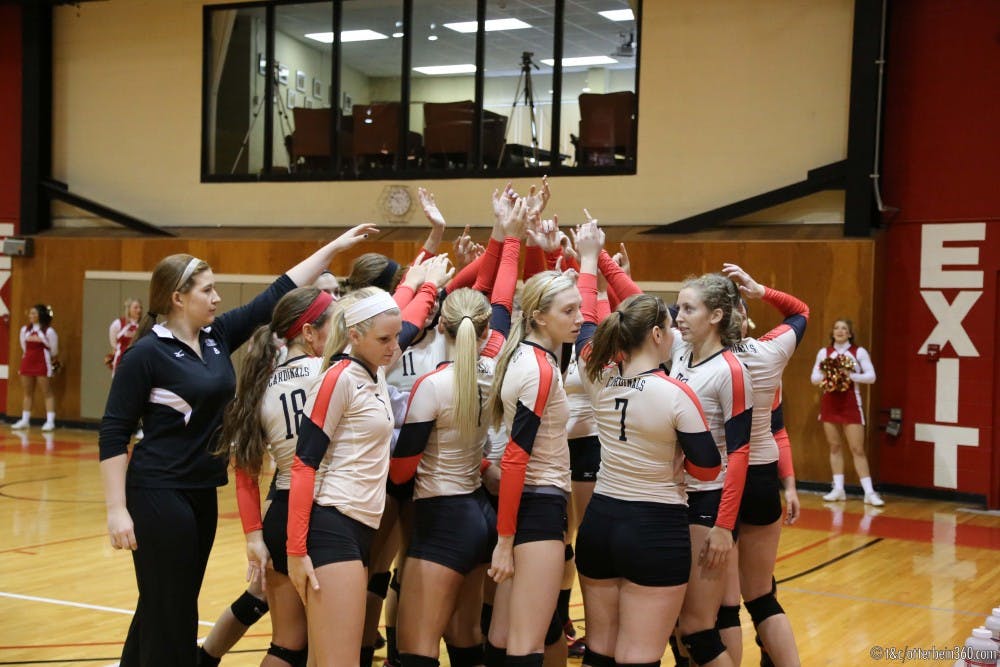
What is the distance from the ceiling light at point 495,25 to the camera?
1355 centimetres

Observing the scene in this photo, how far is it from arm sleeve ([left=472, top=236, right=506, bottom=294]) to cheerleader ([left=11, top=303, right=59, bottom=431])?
11.6 meters

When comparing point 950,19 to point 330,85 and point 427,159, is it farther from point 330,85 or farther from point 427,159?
point 330,85

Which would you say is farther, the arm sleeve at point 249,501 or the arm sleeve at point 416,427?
the arm sleeve at point 416,427

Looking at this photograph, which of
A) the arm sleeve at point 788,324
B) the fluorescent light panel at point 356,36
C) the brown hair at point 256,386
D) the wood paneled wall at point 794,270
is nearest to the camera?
the brown hair at point 256,386

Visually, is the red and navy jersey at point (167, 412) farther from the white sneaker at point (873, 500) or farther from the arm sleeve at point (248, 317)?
the white sneaker at point (873, 500)

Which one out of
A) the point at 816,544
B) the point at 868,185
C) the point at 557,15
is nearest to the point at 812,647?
the point at 816,544

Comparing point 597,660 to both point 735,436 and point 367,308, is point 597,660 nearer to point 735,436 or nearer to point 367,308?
point 735,436

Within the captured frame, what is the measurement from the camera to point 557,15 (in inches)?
516

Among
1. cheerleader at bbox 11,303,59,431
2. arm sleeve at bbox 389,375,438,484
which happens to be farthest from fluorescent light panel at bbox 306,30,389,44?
arm sleeve at bbox 389,375,438,484

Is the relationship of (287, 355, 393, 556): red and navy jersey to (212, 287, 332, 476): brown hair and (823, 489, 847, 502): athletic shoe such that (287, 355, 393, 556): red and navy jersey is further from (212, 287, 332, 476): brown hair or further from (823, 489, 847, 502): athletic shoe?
(823, 489, 847, 502): athletic shoe

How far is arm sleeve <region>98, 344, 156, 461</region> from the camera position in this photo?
3.69m

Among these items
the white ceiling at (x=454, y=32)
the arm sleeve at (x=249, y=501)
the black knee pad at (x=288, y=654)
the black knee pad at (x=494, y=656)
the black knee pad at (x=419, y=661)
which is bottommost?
the black knee pad at (x=494, y=656)

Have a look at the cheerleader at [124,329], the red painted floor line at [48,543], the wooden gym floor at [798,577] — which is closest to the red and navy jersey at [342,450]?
the wooden gym floor at [798,577]

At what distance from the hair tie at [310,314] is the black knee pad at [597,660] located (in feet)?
5.23
